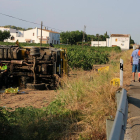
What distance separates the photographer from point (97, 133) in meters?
4.86

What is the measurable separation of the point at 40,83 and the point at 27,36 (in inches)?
3541

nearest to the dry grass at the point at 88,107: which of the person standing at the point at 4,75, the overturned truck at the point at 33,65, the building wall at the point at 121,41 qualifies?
the overturned truck at the point at 33,65

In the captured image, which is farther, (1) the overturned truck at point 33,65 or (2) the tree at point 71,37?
(2) the tree at point 71,37

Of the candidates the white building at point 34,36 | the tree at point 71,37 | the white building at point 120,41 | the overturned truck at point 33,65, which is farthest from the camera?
the tree at point 71,37

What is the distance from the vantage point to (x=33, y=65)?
12.4m

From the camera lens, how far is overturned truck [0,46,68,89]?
12.6 metres

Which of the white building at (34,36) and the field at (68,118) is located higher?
the white building at (34,36)

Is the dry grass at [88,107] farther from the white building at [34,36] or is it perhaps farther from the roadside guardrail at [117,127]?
the white building at [34,36]

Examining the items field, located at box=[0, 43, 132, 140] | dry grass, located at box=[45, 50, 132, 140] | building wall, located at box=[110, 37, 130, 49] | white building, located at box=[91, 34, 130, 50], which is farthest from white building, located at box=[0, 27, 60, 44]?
field, located at box=[0, 43, 132, 140]

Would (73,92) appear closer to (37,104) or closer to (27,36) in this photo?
(37,104)

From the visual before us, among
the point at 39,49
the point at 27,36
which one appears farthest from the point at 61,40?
the point at 39,49

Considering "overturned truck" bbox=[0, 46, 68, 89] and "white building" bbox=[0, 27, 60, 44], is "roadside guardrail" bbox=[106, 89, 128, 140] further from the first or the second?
Result: "white building" bbox=[0, 27, 60, 44]

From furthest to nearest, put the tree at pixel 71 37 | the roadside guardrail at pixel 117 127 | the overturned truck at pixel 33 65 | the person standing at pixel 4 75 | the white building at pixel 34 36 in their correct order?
the tree at pixel 71 37, the white building at pixel 34 36, the overturned truck at pixel 33 65, the person standing at pixel 4 75, the roadside guardrail at pixel 117 127

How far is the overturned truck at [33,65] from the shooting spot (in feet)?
41.3
